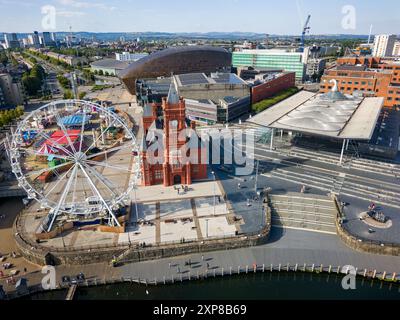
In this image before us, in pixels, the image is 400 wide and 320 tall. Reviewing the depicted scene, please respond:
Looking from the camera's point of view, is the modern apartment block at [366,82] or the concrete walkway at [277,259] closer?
the concrete walkway at [277,259]

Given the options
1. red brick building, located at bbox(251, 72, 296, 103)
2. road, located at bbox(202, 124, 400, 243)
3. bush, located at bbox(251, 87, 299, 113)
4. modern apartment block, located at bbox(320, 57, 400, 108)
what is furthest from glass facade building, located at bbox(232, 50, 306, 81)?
road, located at bbox(202, 124, 400, 243)

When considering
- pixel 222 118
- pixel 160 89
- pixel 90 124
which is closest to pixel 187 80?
pixel 160 89

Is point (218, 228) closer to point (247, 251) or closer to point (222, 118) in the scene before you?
point (247, 251)

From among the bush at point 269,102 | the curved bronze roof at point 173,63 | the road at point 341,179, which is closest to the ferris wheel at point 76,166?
the road at point 341,179

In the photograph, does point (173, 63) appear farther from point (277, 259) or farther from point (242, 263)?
point (277, 259)

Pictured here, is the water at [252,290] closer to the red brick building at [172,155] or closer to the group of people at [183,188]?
the group of people at [183,188]

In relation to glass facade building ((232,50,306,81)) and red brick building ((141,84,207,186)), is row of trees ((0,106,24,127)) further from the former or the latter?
glass facade building ((232,50,306,81))
